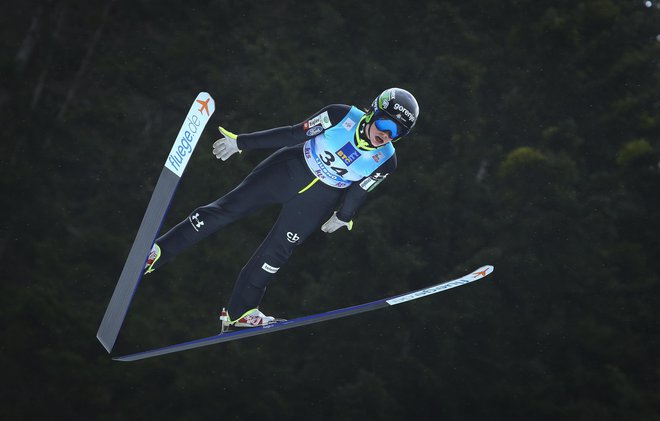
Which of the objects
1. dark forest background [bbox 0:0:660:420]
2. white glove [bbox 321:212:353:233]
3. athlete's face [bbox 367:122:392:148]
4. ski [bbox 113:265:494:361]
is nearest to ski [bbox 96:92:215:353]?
ski [bbox 113:265:494:361]

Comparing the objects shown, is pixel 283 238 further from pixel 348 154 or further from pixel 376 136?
pixel 376 136

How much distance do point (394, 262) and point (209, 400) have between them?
2.22 m

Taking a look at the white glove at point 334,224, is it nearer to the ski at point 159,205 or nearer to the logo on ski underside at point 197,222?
the logo on ski underside at point 197,222

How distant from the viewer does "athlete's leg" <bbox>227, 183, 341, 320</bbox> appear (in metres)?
5.70

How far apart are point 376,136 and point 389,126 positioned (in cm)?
11

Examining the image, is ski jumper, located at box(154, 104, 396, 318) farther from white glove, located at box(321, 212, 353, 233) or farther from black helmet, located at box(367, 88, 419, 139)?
black helmet, located at box(367, 88, 419, 139)

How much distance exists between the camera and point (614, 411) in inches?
303

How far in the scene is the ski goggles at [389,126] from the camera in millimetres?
5297

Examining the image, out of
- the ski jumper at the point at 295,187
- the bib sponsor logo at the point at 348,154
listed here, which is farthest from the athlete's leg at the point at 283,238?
the bib sponsor logo at the point at 348,154

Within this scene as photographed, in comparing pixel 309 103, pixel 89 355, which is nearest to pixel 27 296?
pixel 89 355

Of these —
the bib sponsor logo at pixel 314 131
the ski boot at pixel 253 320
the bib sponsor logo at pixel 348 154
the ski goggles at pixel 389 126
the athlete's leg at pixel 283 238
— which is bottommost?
the ski boot at pixel 253 320

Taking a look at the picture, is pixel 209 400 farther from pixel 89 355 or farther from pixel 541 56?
pixel 541 56

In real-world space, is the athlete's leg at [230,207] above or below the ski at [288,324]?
above

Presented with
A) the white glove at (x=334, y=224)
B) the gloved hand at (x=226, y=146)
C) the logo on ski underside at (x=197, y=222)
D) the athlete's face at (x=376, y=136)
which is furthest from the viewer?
the white glove at (x=334, y=224)
